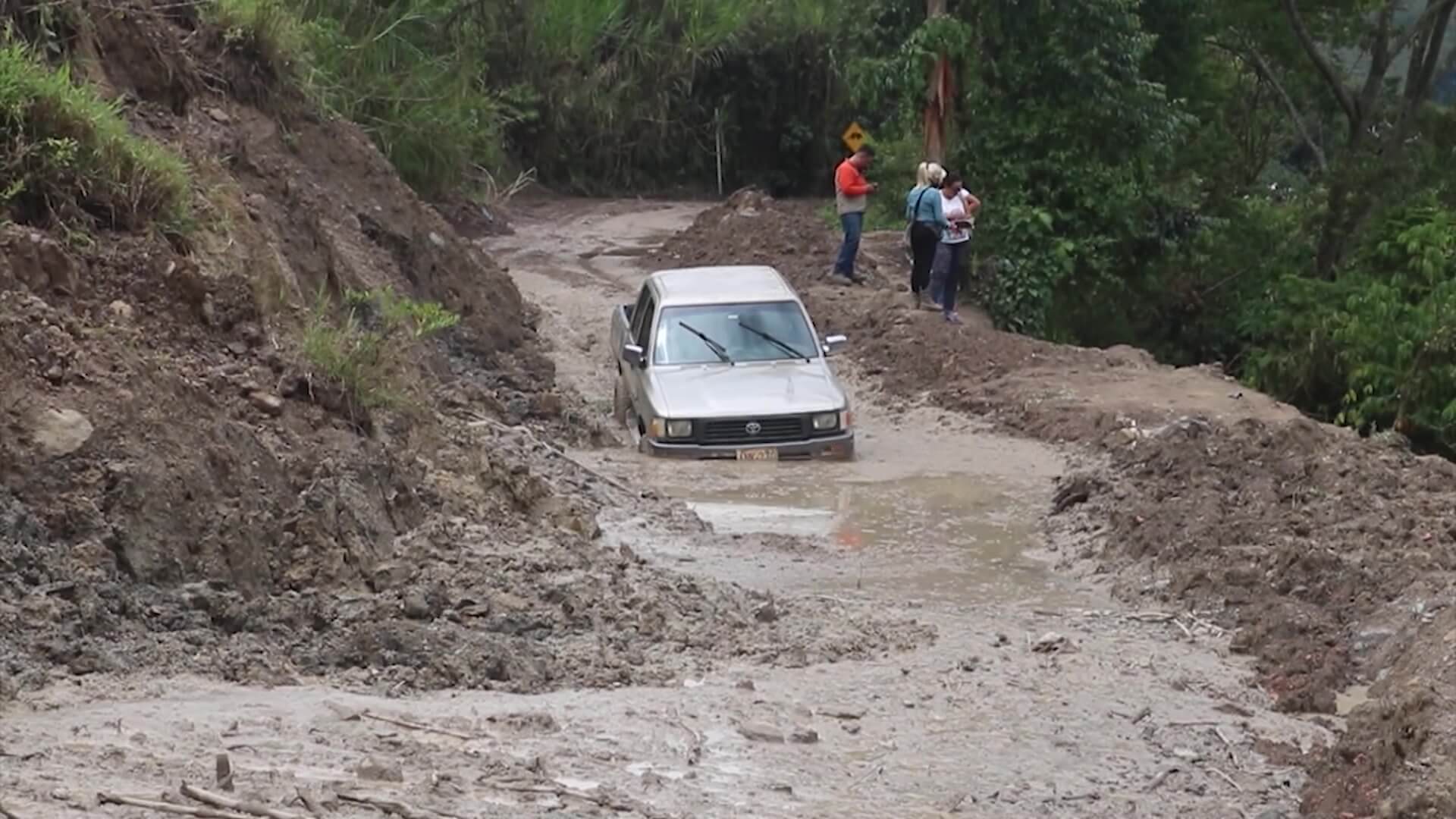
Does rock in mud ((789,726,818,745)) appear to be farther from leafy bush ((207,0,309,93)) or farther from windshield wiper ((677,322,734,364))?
leafy bush ((207,0,309,93))

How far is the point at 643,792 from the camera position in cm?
657

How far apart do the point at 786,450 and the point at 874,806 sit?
8775 mm

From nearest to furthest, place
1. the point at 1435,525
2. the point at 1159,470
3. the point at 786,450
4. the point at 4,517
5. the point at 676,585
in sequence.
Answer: the point at 4,517
the point at 676,585
the point at 1435,525
the point at 1159,470
the point at 786,450

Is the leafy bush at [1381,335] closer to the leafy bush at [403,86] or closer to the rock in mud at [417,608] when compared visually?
the leafy bush at [403,86]

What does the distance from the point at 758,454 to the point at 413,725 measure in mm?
8698

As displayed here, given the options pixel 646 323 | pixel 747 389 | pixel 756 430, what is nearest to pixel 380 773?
pixel 756 430

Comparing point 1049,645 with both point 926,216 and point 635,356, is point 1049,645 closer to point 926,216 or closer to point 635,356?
point 635,356

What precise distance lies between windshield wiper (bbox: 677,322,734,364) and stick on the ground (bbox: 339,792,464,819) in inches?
417

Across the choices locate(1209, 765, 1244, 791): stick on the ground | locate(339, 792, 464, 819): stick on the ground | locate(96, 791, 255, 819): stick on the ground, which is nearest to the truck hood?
locate(1209, 765, 1244, 791): stick on the ground

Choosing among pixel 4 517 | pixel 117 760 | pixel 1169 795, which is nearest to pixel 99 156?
pixel 4 517

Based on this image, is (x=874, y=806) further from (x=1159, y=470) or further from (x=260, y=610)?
(x=1159, y=470)

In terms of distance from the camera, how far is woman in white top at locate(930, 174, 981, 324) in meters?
21.4

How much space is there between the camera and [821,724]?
8.02 meters

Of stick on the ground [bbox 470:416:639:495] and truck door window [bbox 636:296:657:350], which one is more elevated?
truck door window [bbox 636:296:657:350]
